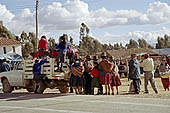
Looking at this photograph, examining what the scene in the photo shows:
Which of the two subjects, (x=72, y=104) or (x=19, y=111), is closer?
(x=19, y=111)

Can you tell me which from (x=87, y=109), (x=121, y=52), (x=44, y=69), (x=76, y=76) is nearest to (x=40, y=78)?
(x=44, y=69)

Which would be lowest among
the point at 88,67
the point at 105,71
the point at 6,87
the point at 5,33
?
the point at 6,87

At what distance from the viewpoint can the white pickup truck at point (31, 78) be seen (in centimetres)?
1494

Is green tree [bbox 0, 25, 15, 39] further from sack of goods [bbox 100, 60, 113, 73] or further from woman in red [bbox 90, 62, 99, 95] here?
sack of goods [bbox 100, 60, 113, 73]

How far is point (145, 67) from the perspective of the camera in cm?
1462

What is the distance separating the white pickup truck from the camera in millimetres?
14938

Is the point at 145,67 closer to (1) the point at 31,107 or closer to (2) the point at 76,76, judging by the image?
(2) the point at 76,76

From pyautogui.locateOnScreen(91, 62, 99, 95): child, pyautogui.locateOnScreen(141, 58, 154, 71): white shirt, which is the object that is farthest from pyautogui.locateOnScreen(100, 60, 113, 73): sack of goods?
pyautogui.locateOnScreen(141, 58, 154, 71): white shirt

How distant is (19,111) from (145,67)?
6485 millimetres

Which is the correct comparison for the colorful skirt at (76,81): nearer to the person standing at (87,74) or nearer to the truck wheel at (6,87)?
the person standing at (87,74)

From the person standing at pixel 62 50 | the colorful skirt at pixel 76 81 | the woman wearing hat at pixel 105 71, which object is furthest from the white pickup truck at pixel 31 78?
the woman wearing hat at pixel 105 71

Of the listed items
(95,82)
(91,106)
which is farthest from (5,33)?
(91,106)

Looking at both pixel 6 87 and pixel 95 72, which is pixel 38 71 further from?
pixel 6 87

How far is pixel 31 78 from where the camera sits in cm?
1585
